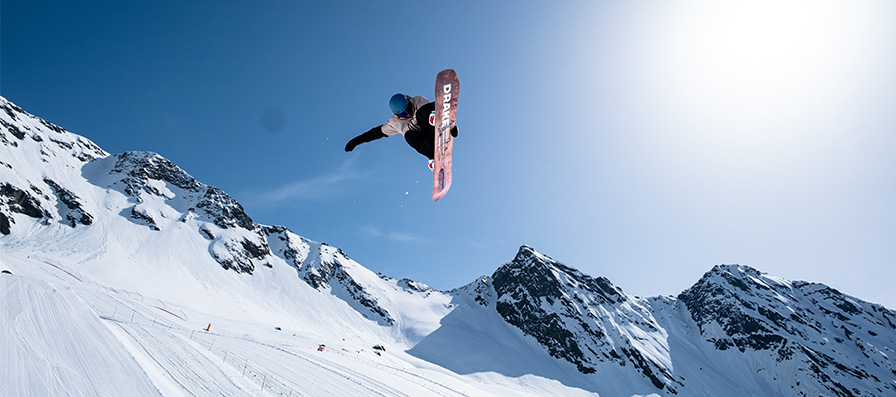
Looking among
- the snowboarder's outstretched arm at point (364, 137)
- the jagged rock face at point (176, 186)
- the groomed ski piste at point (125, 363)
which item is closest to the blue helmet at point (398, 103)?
the snowboarder's outstretched arm at point (364, 137)

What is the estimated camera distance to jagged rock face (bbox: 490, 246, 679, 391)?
75.2 metres

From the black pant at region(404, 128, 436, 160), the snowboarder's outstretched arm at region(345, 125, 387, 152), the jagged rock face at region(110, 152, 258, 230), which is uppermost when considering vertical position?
the jagged rock face at region(110, 152, 258, 230)

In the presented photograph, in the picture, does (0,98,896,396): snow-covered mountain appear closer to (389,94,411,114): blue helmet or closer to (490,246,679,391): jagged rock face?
(490,246,679,391): jagged rock face

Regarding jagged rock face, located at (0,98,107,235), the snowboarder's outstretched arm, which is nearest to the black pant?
the snowboarder's outstretched arm

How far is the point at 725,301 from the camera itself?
10412cm

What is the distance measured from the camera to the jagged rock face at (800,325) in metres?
80.7

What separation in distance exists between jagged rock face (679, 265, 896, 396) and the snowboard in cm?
11001

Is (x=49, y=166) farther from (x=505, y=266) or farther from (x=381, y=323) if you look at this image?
(x=505, y=266)

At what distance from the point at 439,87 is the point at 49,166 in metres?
103

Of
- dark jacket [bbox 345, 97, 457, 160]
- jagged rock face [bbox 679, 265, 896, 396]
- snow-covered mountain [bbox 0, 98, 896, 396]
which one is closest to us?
dark jacket [bbox 345, 97, 457, 160]

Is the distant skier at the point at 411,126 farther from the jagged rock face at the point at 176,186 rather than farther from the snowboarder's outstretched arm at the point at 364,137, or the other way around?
the jagged rock face at the point at 176,186

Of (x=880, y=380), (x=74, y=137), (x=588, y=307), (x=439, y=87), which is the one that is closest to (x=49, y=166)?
(x=74, y=137)

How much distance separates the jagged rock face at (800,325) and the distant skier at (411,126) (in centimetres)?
11094

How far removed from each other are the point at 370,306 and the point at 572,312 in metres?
49.4
